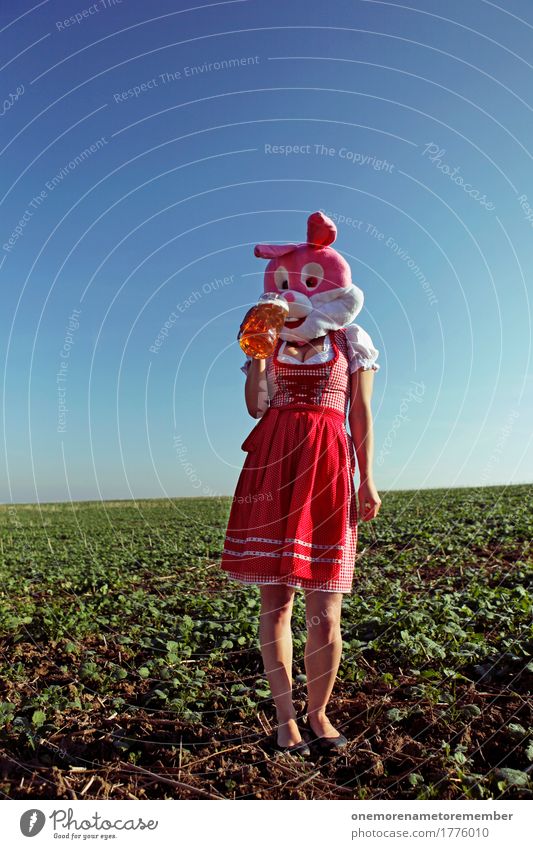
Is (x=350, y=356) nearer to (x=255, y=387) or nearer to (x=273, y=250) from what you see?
(x=255, y=387)

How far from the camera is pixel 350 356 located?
397 centimetres

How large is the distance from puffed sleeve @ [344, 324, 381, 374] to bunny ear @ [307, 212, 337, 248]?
0.55 m

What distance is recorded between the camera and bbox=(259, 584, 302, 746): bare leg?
143 inches

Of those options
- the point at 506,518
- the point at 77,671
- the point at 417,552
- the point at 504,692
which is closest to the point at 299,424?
the point at 504,692

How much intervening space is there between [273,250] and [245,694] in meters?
2.96

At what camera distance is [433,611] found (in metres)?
5.91

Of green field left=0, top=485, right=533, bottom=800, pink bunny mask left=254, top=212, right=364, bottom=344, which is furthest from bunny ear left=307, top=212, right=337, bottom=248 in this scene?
green field left=0, top=485, right=533, bottom=800

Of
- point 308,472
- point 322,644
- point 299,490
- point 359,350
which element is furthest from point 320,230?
point 322,644

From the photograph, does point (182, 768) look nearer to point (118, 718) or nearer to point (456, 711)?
point (118, 718)

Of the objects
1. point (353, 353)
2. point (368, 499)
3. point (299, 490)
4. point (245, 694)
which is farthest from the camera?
point (245, 694)

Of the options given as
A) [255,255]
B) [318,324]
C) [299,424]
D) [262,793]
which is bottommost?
[262,793]

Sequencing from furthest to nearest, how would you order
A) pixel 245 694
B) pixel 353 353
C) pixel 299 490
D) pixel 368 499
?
pixel 245 694, pixel 353 353, pixel 368 499, pixel 299 490

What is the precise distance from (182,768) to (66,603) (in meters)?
4.74

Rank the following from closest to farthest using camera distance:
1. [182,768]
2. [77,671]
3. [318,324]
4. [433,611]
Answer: [182,768], [318,324], [77,671], [433,611]
